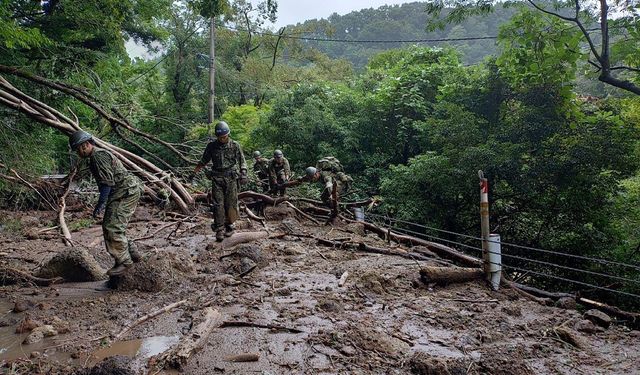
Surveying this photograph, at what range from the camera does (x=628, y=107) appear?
10344mm

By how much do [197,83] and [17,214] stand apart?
57.3 ft

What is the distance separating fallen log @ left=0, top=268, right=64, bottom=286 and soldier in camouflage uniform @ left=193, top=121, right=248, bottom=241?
240cm

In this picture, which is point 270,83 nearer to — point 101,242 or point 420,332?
point 101,242

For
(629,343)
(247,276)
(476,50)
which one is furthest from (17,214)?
(476,50)

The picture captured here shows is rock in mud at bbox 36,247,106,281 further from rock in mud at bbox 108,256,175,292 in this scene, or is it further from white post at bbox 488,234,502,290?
white post at bbox 488,234,502,290

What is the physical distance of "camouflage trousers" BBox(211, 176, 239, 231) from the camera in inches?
277

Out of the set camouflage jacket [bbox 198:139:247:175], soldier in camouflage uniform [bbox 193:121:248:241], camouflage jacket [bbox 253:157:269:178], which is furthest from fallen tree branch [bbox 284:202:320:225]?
camouflage jacket [bbox 198:139:247:175]

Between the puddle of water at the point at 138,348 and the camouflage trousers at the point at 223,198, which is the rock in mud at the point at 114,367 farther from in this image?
the camouflage trousers at the point at 223,198

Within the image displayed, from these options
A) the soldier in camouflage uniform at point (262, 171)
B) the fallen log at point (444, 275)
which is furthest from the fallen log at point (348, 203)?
the fallen log at point (444, 275)

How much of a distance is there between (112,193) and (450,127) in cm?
862

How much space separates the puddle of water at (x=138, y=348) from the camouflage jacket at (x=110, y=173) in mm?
2012

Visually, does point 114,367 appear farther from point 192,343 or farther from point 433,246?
point 433,246

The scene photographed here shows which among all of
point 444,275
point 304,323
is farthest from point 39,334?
point 444,275

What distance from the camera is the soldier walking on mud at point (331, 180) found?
9.41 meters
